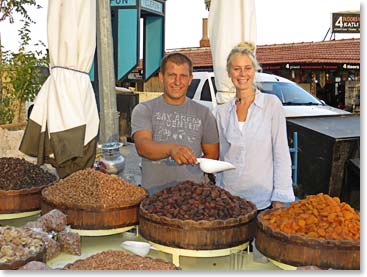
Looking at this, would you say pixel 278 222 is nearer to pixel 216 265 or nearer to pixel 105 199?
pixel 216 265

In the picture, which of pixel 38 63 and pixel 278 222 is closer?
pixel 278 222

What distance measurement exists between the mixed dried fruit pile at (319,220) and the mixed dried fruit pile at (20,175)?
4.18 feet

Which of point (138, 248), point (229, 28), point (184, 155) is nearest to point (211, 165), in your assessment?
point (184, 155)

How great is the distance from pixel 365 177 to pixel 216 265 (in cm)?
87

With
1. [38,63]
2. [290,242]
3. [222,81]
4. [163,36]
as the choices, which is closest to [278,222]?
[290,242]

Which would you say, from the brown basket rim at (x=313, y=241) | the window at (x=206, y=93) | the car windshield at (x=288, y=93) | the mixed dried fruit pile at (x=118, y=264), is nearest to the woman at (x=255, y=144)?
the brown basket rim at (x=313, y=241)

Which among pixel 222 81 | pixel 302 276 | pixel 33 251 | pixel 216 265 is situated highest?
pixel 222 81

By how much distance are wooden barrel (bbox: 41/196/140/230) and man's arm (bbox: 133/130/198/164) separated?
0.85 feet

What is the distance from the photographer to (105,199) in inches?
86.3

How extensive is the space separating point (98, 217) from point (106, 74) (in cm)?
148

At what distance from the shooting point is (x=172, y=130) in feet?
7.63

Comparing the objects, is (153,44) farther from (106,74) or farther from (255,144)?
(255,144)

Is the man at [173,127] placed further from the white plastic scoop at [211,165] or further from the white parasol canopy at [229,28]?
the white parasol canopy at [229,28]

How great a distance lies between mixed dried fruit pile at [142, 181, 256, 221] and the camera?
75.8 inches
